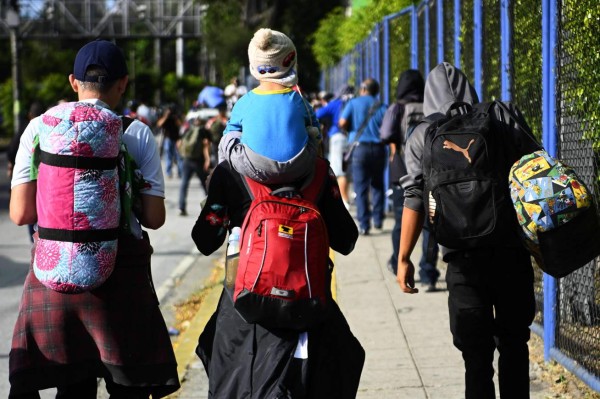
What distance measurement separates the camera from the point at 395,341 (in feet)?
23.7

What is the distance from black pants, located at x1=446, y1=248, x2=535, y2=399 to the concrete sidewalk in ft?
3.52

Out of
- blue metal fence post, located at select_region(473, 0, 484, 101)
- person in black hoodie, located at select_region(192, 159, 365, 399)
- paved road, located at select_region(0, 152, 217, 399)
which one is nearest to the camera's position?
person in black hoodie, located at select_region(192, 159, 365, 399)

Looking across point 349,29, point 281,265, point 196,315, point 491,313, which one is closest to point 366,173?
point 196,315

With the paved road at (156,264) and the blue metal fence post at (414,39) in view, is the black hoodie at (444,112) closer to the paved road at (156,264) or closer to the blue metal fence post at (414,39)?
the paved road at (156,264)

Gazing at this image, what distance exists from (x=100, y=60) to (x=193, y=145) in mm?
12068

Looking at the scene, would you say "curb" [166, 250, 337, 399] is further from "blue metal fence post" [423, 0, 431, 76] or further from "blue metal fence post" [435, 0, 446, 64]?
"blue metal fence post" [423, 0, 431, 76]

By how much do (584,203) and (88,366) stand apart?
210 centimetres

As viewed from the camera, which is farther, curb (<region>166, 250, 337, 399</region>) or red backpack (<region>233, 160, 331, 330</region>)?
curb (<region>166, 250, 337, 399</region>)

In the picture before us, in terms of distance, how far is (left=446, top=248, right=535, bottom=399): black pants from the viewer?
4.59m

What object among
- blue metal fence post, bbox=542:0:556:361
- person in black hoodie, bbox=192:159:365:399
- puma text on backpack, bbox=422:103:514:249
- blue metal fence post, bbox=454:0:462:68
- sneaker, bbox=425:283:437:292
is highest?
blue metal fence post, bbox=454:0:462:68

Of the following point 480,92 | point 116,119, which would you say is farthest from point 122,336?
point 480,92

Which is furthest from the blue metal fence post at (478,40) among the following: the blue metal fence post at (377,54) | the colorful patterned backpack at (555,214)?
the blue metal fence post at (377,54)

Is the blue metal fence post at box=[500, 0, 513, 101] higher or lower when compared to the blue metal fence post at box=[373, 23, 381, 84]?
lower

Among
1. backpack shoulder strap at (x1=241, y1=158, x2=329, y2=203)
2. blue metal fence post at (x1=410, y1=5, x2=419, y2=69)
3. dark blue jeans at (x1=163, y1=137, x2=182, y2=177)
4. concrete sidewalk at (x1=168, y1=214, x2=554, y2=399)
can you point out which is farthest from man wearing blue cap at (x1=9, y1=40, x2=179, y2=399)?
dark blue jeans at (x1=163, y1=137, x2=182, y2=177)
